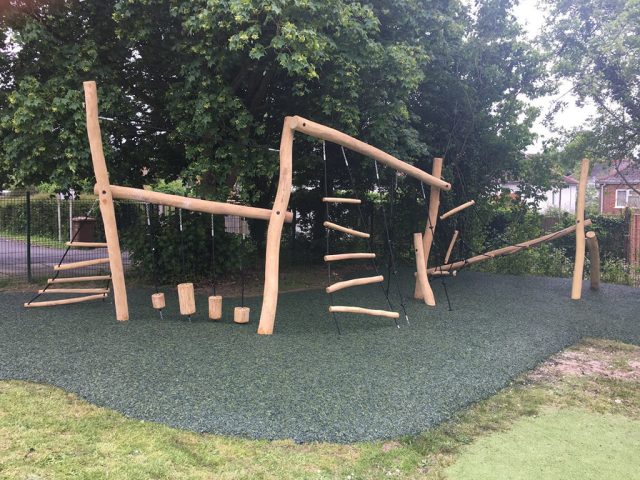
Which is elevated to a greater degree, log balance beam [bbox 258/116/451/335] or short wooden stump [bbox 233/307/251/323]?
log balance beam [bbox 258/116/451/335]

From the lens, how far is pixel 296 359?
4.64m

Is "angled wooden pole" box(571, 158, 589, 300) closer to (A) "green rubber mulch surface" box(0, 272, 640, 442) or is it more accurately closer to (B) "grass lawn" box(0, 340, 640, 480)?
(A) "green rubber mulch surface" box(0, 272, 640, 442)

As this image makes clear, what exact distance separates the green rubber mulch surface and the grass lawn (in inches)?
5.8

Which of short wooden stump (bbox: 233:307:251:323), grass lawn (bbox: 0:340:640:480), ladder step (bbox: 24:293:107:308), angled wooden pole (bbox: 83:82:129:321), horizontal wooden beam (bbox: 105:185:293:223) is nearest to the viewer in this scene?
grass lawn (bbox: 0:340:640:480)

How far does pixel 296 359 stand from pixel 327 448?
1.55 meters

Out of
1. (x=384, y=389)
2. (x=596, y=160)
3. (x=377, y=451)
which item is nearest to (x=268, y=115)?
(x=384, y=389)

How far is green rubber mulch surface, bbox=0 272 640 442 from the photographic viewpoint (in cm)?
353

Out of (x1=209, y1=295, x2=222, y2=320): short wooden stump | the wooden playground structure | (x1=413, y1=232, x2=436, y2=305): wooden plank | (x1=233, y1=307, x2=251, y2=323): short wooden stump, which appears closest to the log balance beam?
the wooden playground structure

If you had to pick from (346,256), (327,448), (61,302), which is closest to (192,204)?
(346,256)

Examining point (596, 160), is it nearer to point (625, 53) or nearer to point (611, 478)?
point (625, 53)

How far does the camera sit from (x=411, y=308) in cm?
723

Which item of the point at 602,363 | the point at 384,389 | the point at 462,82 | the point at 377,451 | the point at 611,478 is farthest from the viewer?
the point at 462,82

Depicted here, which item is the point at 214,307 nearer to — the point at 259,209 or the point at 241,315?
the point at 241,315

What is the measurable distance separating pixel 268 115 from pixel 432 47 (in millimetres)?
3226
